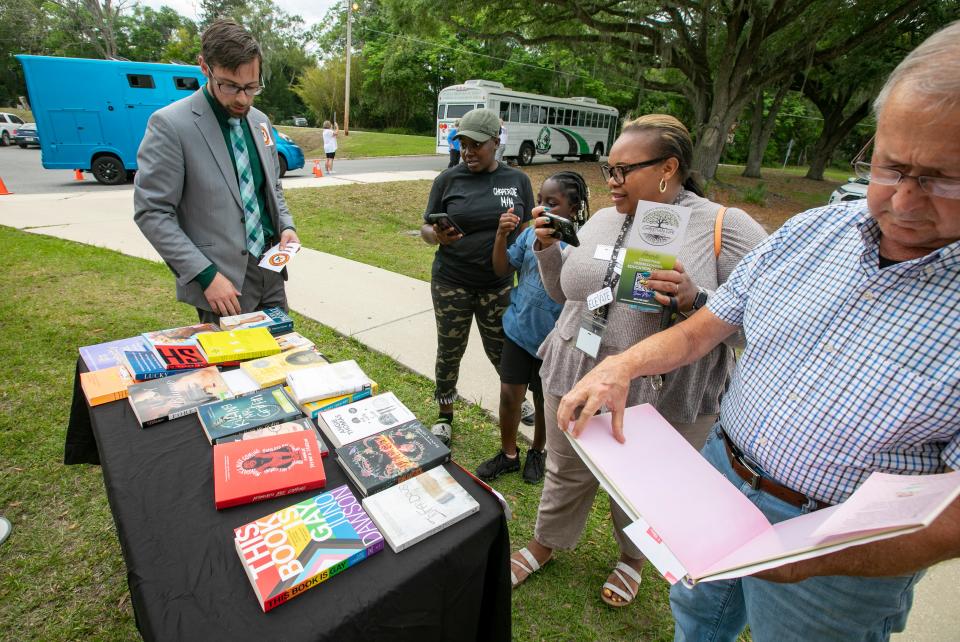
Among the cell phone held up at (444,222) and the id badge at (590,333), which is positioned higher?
the cell phone held up at (444,222)

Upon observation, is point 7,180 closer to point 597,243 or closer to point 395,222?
point 395,222

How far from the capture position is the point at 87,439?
205cm

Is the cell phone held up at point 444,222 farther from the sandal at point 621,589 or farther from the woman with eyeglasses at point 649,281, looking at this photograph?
the sandal at point 621,589

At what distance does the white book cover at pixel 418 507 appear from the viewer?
1113 mm

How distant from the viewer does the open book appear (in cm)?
73

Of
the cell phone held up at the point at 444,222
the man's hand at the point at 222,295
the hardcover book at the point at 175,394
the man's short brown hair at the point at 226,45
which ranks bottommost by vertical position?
the hardcover book at the point at 175,394

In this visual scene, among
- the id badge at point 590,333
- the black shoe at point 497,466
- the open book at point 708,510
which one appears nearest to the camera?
the open book at point 708,510

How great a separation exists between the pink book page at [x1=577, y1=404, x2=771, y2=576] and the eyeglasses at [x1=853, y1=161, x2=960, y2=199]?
72 cm

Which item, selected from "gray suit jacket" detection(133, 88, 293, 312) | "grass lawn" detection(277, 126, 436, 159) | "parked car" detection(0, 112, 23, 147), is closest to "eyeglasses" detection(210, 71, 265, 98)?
"gray suit jacket" detection(133, 88, 293, 312)

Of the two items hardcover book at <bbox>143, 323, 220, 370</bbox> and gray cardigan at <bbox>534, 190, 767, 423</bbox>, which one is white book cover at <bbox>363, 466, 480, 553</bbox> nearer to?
gray cardigan at <bbox>534, 190, 767, 423</bbox>

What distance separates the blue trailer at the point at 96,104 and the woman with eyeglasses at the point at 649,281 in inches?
465

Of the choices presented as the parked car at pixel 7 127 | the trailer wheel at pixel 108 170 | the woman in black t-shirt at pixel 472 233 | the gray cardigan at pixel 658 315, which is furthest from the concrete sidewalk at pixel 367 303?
the parked car at pixel 7 127

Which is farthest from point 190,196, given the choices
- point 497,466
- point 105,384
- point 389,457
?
point 497,466

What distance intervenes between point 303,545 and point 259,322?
131 centimetres
